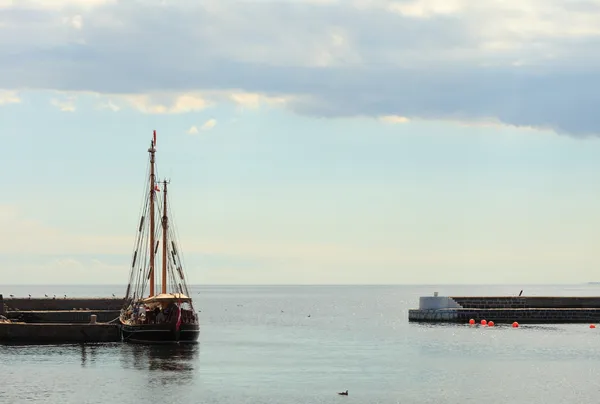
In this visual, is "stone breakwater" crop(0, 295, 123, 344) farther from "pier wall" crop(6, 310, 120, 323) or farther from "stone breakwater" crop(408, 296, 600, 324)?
"stone breakwater" crop(408, 296, 600, 324)

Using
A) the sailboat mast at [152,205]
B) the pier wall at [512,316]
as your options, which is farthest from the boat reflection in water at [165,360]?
the pier wall at [512,316]

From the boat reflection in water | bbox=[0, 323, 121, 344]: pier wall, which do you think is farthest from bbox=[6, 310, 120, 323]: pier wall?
the boat reflection in water

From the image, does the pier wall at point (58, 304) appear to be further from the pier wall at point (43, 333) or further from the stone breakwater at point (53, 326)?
the pier wall at point (43, 333)

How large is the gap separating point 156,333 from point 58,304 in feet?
181

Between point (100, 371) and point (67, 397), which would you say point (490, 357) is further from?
point (67, 397)

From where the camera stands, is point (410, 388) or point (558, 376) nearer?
point (410, 388)

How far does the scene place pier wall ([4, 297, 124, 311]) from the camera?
14600 centimetres

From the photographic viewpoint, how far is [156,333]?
99938mm

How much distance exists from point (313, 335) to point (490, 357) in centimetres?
4351

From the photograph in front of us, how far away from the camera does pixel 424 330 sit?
13675cm

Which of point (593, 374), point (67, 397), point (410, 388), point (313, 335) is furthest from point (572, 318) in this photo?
point (67, 397)

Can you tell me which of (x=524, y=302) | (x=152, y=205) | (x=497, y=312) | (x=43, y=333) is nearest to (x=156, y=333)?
(x=43, y=333)

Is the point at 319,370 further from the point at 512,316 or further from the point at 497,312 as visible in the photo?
the point at 512,316

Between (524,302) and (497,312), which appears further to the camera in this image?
(524,302)
